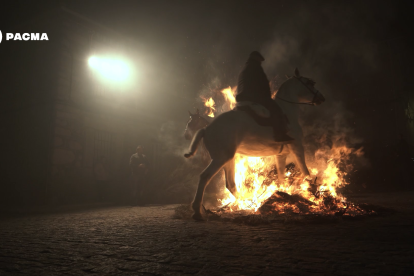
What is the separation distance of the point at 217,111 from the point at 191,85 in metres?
9.04

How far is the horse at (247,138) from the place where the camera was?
527cm

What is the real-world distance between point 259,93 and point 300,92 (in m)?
1.25

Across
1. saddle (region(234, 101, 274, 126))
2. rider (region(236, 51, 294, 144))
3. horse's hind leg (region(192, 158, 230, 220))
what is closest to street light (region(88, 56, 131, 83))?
rider (region(236, 51, 294, 144))

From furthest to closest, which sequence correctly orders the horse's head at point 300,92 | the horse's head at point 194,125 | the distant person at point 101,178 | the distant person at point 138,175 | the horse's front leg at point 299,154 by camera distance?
the distant person at point 101,178
the distant person at point 138,175
the horse's head at point 194,125
the horse's head at point 300,92
the horse's front leg at point 299,154

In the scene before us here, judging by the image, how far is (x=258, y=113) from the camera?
5.39 metres

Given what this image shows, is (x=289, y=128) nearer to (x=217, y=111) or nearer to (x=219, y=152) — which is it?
(x=219, y=152)

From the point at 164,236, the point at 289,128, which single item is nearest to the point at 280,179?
the point at 289,128

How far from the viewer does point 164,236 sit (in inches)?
145

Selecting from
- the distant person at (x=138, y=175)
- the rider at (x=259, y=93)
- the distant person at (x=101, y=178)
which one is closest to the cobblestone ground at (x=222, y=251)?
the rider at (x=259, y=93)

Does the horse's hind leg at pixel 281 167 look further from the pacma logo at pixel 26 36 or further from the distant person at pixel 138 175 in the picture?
the pacma logo at pixel 26 36

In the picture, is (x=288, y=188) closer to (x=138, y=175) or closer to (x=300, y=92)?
(x=300, y=92)

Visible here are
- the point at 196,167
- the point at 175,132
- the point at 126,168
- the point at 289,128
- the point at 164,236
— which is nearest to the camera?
the point at 164,236

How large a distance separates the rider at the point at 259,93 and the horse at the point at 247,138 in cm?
20

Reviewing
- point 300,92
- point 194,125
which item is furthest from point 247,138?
point 194,125
